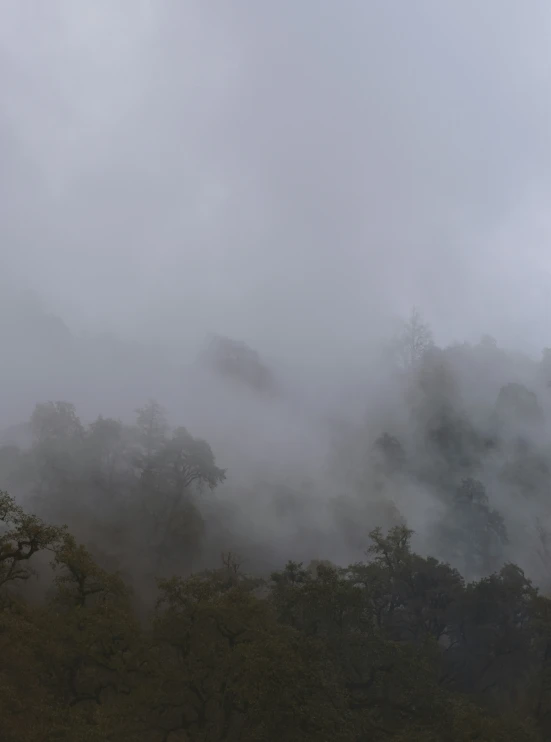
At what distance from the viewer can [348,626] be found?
40.3 m

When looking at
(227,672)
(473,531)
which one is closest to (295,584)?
(227,672)

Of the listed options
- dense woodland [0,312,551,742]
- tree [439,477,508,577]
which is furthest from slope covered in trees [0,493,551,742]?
tree [439,477,508,577]

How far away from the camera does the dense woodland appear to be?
105 ft

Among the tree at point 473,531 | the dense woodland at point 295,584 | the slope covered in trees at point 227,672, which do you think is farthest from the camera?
the tree at point 473,531

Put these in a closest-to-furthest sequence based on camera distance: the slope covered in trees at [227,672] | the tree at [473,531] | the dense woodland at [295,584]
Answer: the slope covered in trees at [227,672], the dense woodland at [295,584], the tree at [473,531]

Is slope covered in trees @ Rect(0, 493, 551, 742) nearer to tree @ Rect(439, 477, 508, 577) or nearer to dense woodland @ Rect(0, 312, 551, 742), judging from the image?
dense woodland @ Rect(0, 312, 551, 742)

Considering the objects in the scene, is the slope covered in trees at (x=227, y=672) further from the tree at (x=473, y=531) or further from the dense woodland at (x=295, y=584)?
the tree at (x=473, y=531)

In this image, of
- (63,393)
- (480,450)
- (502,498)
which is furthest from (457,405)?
(63,393)

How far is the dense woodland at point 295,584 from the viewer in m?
31.9

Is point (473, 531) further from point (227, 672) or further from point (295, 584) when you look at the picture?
point (227, 672)

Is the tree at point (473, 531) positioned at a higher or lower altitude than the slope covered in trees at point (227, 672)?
higher

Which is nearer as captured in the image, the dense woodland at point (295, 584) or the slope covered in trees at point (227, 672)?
the slope covered in trees at point (227, 672)

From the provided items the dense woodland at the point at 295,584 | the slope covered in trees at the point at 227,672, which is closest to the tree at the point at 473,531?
the dense woodland at the point at 295,584

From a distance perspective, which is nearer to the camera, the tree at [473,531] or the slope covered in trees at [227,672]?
the slope covered in trees at [227,672]
